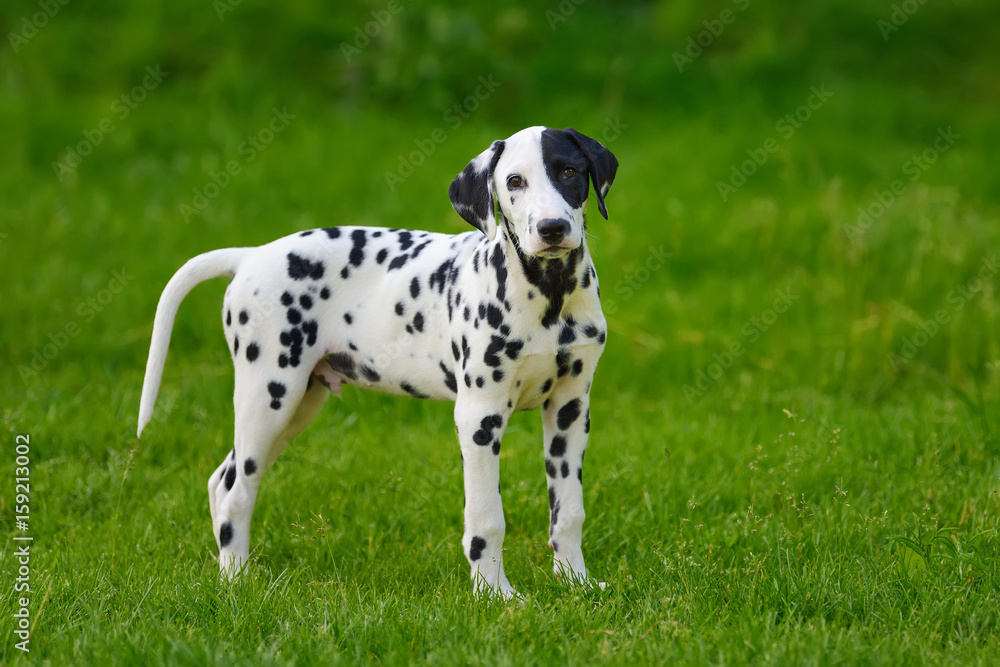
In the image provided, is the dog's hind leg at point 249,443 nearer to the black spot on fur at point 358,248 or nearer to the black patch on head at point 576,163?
the black spot on fur at point 358,248

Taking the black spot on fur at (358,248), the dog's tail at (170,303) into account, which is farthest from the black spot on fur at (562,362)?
the dog's tail at (170,303)

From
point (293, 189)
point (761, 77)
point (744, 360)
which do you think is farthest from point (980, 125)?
point (293, 189)

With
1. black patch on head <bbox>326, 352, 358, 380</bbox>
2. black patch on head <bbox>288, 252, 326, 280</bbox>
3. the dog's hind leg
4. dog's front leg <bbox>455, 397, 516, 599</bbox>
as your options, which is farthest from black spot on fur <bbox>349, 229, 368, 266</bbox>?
dog's front leg <bbox>455, 397, 516, 599</bbox>

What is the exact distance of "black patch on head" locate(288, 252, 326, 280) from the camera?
183 inches

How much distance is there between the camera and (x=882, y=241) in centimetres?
824

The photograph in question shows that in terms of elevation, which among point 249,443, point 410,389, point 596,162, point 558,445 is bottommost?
point 249,443

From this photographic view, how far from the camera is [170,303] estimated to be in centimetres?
471

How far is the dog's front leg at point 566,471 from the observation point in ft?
14.5

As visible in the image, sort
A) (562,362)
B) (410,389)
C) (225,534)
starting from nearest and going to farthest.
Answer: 1. (562,362)
2. (410,389)
3. (225,534)

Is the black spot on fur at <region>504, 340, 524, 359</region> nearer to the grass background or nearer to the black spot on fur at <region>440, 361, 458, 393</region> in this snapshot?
the black spot on fur at <region>440, 361, 458, 393</region>

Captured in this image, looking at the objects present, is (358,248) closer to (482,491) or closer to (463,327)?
(463,327)

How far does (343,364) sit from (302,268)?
47 centimetres

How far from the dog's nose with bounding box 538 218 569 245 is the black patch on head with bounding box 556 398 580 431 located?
915 mm

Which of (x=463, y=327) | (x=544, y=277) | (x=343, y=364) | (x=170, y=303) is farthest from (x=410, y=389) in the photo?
(x=170, y=303)
